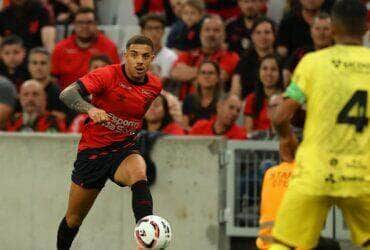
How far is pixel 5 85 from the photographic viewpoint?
44.1 feet

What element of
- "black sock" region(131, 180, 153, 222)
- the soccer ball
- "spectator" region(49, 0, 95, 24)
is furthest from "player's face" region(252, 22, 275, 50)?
the soccer ball

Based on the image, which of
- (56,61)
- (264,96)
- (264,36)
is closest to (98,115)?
(264,96)

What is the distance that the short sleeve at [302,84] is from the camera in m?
7.30

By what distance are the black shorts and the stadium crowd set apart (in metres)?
2.89

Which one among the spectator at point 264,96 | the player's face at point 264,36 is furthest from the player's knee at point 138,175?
the player's face at point 264,36

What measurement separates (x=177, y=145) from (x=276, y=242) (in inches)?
187

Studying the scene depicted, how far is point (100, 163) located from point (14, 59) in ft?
17.2

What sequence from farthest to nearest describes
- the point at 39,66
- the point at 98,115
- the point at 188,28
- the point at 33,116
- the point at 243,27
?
the point at 188,28 → the point at 243,27 → the point at 39,66 → the point at 33,116 → the point at 98,115

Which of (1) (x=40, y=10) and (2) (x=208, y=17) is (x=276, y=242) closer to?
(2) (x=208, y=17)

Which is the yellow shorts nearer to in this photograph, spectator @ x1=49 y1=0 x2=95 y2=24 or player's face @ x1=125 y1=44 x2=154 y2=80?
player's face @ x1=125 y1=44 x2=154 y2=80

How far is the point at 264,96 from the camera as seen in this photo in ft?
44.3

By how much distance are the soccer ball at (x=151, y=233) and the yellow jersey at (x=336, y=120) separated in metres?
2.32

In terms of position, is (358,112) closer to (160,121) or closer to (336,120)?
(336,120)

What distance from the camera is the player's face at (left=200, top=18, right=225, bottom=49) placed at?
14.2 metres
